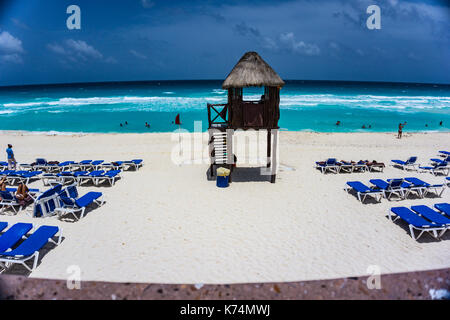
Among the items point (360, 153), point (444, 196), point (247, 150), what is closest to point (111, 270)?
point (444, 196)

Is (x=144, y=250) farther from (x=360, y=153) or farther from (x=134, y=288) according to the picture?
(x=360, y=153)

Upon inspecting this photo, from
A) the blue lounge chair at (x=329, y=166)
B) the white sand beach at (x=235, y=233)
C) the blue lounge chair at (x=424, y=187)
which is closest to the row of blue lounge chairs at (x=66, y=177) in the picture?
the white sand beach at (x=235, y=233)

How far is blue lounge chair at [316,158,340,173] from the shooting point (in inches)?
518

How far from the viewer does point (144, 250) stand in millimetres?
6992

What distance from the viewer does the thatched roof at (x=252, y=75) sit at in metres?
10.9

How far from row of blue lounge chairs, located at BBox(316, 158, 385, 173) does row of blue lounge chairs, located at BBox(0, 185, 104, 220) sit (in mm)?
10574

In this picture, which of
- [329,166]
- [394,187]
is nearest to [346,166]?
[329,166]

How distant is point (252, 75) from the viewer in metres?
11.1

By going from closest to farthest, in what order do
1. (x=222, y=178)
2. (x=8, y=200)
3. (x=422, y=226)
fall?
1. (x=422, y=226)
2. (x=8, y=200)
3. (x=222, y=178)

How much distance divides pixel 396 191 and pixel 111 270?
425 inches

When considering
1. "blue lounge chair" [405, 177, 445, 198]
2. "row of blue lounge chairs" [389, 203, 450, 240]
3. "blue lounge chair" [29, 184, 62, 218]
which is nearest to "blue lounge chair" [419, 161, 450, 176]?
"blue lounge chair" [405, 177, 445, 198]

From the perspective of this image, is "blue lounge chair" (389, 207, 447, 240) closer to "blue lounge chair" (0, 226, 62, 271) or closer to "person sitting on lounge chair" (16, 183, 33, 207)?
"blue lounge chair" (0, 226, 62, 271)

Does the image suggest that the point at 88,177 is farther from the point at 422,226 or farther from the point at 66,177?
the point at 422,226

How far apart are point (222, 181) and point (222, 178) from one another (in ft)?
0.47
